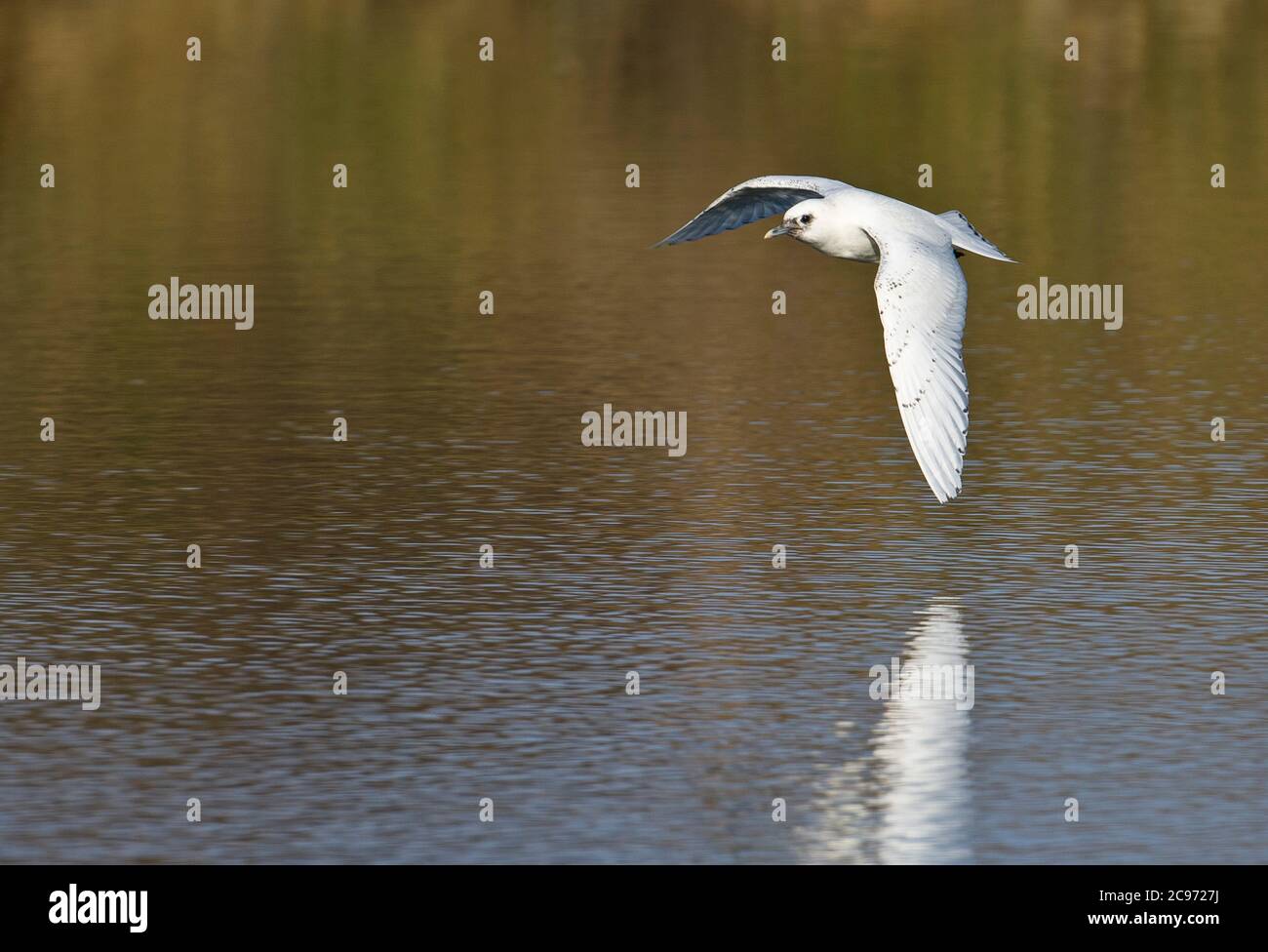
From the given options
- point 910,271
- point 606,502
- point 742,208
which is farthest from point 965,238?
point 606,502

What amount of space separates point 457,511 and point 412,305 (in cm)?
1013

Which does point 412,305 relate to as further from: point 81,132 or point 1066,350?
point 81,132

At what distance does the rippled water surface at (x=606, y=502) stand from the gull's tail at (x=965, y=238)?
206 centimetres

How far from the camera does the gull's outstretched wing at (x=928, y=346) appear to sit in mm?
16844

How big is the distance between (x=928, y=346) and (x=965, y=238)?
2.48 meters

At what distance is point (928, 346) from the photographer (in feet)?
57.8

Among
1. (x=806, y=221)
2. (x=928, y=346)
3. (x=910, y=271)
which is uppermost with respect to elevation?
(x=806, y=221)

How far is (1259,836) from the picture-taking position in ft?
45.3

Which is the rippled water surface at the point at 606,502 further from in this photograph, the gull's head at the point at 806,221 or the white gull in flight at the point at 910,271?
the gull's head at the point at 806,221

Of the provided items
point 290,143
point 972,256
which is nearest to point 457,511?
point 972,256

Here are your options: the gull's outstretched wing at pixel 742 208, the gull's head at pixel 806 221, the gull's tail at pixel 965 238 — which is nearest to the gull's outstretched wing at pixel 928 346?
the gull's tail at pixel 965 238

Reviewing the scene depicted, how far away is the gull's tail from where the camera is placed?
1966 centimetres

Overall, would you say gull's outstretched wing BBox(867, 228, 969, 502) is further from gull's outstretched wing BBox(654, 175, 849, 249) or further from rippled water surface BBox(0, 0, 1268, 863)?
gull's outstretched wing BBox(654, 175, 849, 249)

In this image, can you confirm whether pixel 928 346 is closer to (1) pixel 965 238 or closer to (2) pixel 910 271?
(2) pixel 910 271
